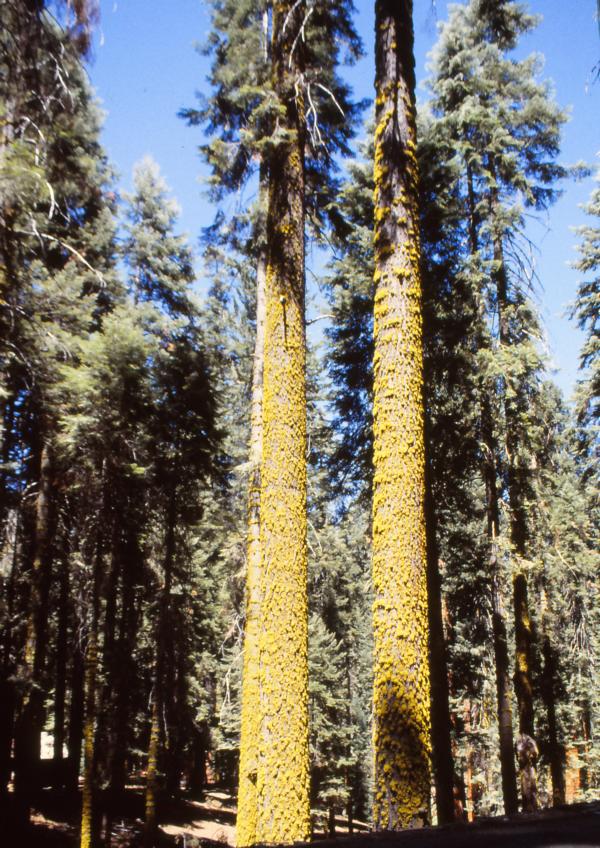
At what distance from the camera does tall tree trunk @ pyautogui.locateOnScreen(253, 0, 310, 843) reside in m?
5.48

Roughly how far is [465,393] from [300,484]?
28.1 feet

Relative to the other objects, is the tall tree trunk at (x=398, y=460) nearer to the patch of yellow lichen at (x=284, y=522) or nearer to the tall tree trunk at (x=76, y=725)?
the patch of yellow lichen at (x=284, y=522)

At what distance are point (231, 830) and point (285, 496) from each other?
2357 cm

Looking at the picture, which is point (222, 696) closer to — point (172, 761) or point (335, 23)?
point (172, 761)

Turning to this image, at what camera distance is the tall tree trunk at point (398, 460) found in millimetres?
4312

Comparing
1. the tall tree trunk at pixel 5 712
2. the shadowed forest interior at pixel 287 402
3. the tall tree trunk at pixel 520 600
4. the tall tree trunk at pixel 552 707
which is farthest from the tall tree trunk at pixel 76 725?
the tall tree trunk at pixel 552 707

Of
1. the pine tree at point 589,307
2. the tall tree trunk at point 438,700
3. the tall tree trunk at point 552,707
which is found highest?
the pine tree at point 589,307

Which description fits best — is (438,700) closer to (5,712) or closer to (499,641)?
(499,641)

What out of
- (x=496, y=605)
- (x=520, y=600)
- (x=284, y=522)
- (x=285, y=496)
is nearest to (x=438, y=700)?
(x=496, y=605)

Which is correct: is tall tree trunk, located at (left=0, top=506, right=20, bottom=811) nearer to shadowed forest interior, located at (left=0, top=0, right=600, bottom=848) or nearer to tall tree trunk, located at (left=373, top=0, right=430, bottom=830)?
shadowed forest interior, located at (left=0, top=0, right=600, bottom=848)

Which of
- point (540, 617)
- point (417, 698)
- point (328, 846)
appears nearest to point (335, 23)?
point (417, 698)

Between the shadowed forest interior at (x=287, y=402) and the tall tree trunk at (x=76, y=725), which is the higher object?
the shadowed forest interior at (x=287, y=402)

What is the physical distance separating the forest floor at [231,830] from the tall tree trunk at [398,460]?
5.94ft

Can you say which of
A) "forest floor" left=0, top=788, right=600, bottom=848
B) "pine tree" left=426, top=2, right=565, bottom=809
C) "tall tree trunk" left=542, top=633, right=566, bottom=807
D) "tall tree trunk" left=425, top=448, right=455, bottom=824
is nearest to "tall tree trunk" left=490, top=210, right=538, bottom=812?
"pine tree" left=426, top=2, right=565, bottom=809
